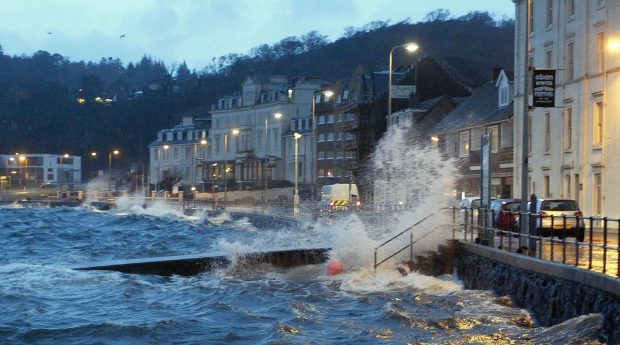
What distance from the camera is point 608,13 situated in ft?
140

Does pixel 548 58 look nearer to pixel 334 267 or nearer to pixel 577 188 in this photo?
pixel 577 188

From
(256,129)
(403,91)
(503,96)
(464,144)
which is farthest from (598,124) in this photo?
(256,129)

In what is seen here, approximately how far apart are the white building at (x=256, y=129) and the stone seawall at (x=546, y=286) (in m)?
87.4

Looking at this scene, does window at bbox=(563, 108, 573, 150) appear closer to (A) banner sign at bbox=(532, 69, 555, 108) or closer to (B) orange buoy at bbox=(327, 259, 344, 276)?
(A) banner sign at bbox=(532, 69, 555, 108)

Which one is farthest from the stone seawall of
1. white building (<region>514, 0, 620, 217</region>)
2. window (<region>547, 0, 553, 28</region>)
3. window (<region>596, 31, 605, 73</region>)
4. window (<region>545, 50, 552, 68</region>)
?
window (<region>547, 0, 553, 28</region>)

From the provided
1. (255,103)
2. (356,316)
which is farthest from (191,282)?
(255,103)

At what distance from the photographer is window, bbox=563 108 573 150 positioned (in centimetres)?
4714

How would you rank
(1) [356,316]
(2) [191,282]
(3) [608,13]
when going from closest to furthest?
(1) [356,316]
(2) [191,282]
(3) [608,13]

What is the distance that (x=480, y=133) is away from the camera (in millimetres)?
62656

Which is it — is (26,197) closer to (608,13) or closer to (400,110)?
(400,110)

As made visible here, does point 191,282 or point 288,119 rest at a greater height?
point 288,119

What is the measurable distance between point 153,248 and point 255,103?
269 feet

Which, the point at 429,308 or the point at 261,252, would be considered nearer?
the point at 429,308

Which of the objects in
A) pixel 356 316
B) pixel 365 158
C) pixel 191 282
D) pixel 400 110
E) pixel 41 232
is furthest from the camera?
pixel 365 158
